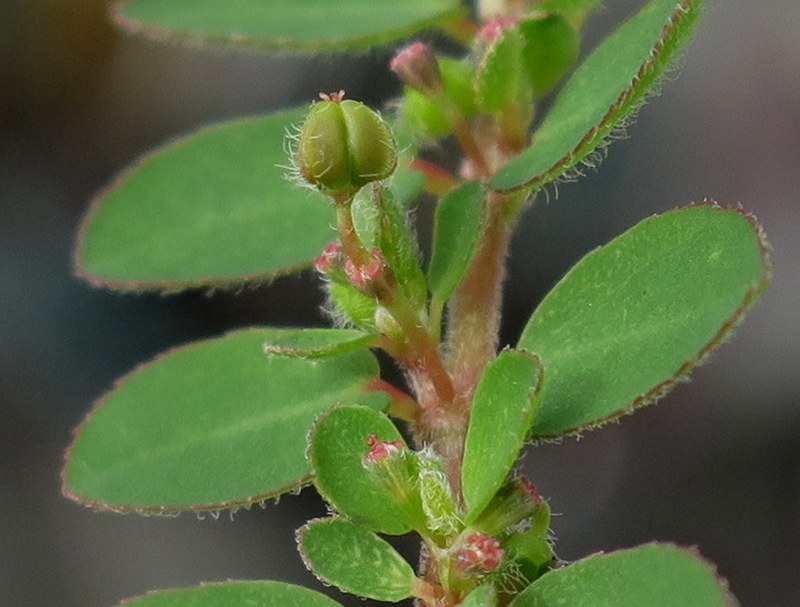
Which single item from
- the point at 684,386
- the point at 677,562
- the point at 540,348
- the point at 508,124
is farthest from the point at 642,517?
the point at 677,562

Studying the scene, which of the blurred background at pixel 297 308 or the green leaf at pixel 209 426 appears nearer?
the green leaf at pixel 209 426

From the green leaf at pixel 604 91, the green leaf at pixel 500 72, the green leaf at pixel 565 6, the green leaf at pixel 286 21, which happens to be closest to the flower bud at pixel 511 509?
the green leaf at pixel 604 91

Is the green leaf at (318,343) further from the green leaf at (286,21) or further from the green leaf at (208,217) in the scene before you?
the green leaf at (286,21)

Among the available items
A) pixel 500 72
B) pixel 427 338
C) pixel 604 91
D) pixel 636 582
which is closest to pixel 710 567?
pixel 636 582

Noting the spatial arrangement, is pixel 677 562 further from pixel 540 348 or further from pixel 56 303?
pixel 56 303

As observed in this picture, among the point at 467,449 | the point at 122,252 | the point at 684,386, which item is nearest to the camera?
the point at 467,449

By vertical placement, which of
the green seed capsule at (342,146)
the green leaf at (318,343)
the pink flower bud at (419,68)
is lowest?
the green leaf at (318,343)
